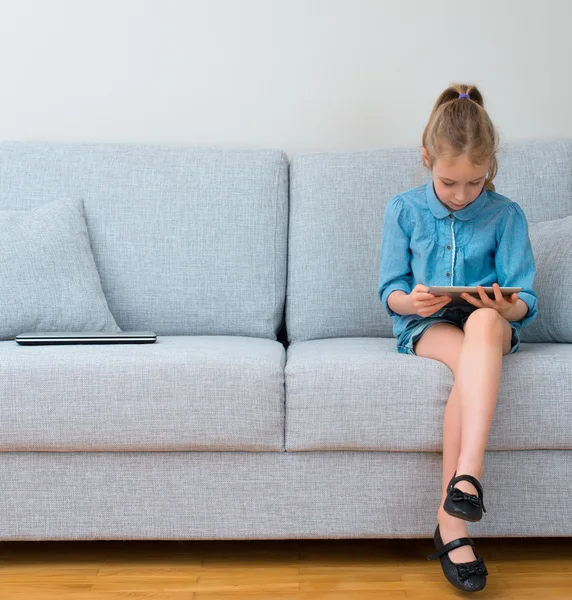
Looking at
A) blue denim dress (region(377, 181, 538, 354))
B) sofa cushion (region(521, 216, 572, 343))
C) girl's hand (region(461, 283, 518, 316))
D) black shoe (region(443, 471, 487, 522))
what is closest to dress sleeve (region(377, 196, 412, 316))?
blue denim dress (region(377, 181, 538, 354))

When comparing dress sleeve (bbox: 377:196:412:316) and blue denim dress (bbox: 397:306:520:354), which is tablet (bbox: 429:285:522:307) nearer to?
blue denim dress (bbox: 397:306:520:354)

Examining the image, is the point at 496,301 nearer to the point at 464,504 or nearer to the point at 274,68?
the point at 464,504

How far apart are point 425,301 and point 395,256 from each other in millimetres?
251

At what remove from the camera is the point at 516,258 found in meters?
1.83

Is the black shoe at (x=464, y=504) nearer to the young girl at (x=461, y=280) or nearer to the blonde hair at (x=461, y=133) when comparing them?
the young girl at (x=461, y=280)

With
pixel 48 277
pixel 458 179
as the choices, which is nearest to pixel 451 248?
pixel 458 179

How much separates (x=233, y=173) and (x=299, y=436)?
3.17 ft

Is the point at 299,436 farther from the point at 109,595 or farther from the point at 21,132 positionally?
the point at 21,132

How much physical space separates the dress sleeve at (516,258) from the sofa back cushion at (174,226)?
0.68 m

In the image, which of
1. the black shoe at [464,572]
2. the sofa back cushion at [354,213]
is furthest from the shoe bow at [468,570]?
the sofa back cushion at [354,213]

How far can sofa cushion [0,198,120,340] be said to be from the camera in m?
1.97

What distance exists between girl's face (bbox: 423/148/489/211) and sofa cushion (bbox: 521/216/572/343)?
330 millimetres

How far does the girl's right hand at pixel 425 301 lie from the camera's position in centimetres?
165

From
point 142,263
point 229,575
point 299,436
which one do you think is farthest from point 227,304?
point 229,575
